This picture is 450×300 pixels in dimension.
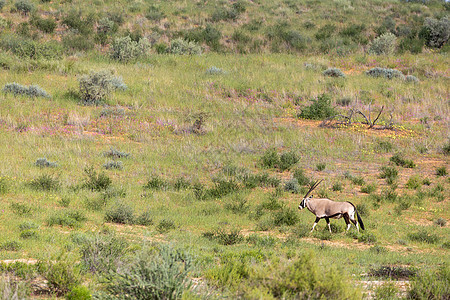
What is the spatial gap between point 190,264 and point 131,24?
105ft

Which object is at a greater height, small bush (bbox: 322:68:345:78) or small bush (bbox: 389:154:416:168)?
small bush (bbox: 322:68:345:78)

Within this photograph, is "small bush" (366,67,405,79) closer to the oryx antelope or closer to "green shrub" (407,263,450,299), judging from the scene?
the oryx antelope

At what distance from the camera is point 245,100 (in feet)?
74.8

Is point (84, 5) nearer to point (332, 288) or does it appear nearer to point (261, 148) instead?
point (261, 148)

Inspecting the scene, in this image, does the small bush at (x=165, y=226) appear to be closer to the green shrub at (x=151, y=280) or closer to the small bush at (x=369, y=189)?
the green shrub at (x=151, y=280)

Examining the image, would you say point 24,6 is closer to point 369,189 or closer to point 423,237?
point 369,189

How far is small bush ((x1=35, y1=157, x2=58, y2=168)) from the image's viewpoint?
13.6 meters

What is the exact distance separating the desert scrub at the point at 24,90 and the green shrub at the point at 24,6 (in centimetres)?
1459

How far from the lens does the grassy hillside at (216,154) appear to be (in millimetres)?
5516

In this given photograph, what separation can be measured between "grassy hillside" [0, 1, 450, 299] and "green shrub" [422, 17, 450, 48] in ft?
0.55

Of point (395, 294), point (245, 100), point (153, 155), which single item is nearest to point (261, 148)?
point (153, 155)

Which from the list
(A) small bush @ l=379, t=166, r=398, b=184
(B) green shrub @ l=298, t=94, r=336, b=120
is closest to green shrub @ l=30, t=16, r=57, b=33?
(B) green shrub @ l=298, t=94, r=336, b=120

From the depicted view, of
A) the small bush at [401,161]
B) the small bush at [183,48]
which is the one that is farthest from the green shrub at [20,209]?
the small bush at [183,48]

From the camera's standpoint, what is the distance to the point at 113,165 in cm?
1425
